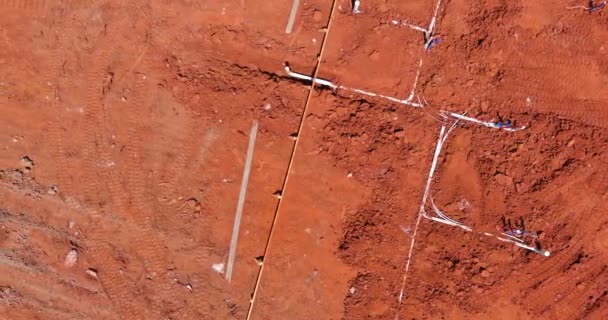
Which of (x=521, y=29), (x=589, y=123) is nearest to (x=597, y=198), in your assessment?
(x=589, y=123)

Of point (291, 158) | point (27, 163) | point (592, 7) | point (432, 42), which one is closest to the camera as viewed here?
point (592, 7)

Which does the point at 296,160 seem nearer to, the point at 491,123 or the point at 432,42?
the point at 432,42

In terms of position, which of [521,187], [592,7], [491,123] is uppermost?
[592,7]

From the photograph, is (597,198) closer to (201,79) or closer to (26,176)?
(201,79)

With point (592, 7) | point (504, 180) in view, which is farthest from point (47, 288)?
point (592, 7)

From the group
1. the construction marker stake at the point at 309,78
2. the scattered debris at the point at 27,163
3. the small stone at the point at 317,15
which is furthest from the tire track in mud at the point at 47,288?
the small stone at the point at 317,15

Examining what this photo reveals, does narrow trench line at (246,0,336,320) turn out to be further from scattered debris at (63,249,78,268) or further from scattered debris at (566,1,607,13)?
scattered debris at (566,1,607,13)

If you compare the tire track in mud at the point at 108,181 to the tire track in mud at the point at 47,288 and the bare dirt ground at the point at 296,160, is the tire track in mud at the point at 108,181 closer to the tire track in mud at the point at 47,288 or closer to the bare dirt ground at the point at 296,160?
the bare dirt ground at the point at 296,160

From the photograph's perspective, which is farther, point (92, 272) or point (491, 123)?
point (92, 272)

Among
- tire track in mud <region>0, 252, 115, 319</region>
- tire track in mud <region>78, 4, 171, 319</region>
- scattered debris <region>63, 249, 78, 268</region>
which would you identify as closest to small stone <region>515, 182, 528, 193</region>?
tire track in mud <region>78, 4, 171, 319</region>
